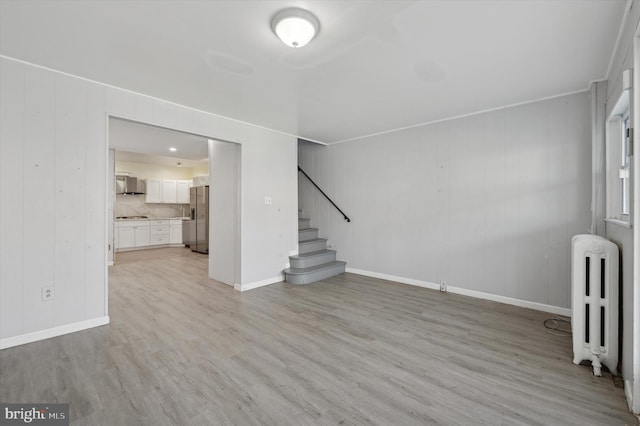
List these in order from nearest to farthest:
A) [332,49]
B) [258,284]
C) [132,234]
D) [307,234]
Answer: [332,49] → [258,284] → [307,234] → [132,234]

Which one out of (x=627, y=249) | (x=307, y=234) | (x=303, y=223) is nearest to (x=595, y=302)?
(x=627, y=249)

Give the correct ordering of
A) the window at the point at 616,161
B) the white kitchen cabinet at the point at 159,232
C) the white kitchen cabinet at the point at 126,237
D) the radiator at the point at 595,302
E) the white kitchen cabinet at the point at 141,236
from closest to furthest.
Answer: the radiator at the point at 595,302 < the window at the point at 616,161 < the white kitchen cabinet at the point at 126,237 < the white kitchen cabinet at the point at 141,236 < the white kitchen cabinet at the point at 159,232

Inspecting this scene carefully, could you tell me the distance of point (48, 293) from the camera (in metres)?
2.56

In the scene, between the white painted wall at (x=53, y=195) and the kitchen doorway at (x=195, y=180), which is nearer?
the white painted wall at (x=53, y=195)

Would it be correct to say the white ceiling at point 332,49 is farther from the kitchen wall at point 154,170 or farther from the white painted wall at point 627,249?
the kitchen wall at point 154,170

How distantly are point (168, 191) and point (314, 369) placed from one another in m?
8.70

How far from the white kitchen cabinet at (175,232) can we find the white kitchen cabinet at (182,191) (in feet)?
2.69

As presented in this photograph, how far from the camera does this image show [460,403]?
1756mm

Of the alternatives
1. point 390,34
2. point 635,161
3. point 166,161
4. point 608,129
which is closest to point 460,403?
point 635,161

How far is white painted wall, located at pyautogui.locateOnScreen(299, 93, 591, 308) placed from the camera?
321 cm

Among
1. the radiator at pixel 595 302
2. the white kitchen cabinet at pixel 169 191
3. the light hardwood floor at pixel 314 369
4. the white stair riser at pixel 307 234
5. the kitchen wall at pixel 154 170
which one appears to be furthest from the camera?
the white kitchen cabinet at pixel 169 191

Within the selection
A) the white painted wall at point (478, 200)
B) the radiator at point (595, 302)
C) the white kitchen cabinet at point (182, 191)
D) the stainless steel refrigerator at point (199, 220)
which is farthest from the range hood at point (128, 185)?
the radiator at point (595, 302)

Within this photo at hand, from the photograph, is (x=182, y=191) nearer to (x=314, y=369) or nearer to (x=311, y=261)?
(x=311, y=261)

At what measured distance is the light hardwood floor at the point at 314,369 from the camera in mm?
1671
